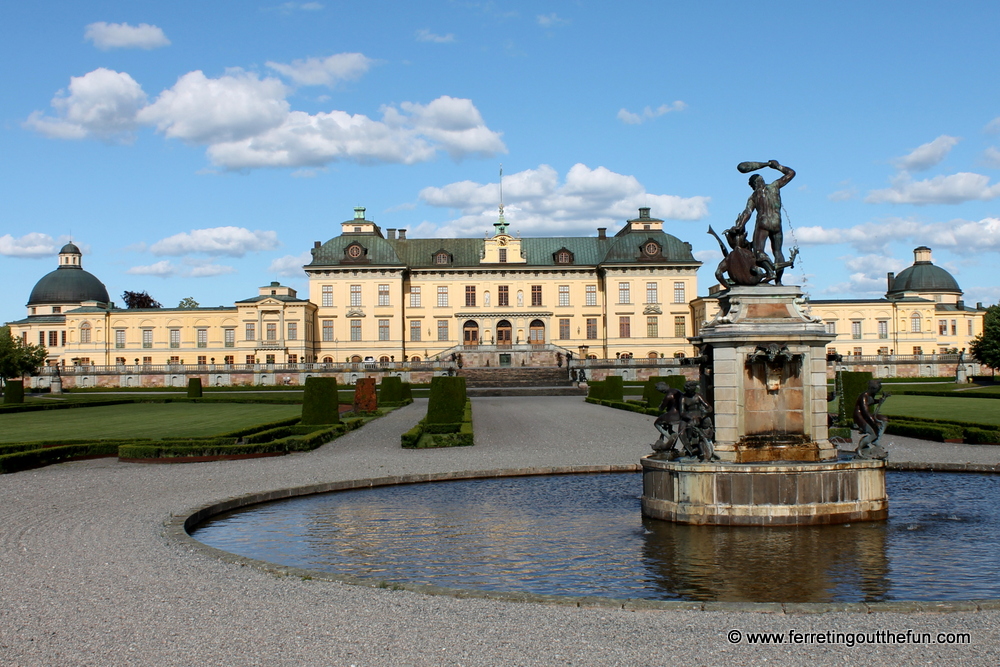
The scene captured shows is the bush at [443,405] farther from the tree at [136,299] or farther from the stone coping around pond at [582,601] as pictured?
the tree at [136,299]

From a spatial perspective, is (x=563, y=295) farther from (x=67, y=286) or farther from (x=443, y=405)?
(x=443, y=405)

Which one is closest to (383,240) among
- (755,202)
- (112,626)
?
(755,202)

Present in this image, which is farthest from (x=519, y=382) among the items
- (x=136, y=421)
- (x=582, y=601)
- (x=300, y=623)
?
(x=300, y=623)

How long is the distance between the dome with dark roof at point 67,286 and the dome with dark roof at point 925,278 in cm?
7349

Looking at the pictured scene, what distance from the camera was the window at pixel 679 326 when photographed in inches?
2722

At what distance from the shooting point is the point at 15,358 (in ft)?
188

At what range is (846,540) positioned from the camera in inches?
379

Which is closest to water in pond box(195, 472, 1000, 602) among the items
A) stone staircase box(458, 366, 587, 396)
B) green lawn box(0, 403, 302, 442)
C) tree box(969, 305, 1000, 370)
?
green lawn box(0, 403, 302, 442)

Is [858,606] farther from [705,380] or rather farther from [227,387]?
[227,387]

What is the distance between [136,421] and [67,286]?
58.4 metres

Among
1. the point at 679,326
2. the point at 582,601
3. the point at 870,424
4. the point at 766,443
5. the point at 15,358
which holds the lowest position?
the point at 582,601

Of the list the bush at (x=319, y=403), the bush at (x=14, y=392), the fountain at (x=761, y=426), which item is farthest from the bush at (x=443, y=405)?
the bush at (x=14, y=392)

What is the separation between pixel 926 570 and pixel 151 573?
23.6ft

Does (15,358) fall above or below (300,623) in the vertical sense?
above
